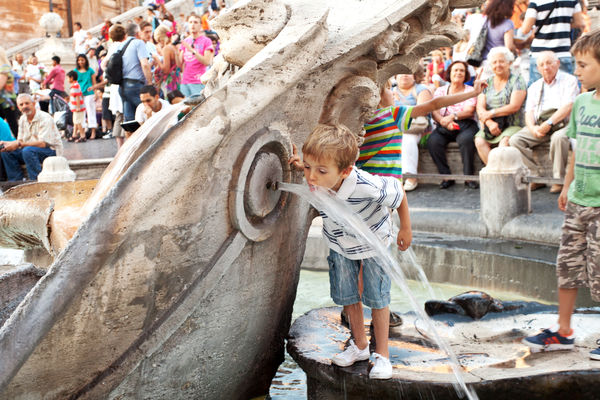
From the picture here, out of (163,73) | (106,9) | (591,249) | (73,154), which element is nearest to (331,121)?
(591,249)

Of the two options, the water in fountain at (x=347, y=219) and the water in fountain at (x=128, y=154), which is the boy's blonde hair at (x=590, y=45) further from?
the water in fountain at (x=128, y=154)

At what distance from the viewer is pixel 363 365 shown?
2.45 meters

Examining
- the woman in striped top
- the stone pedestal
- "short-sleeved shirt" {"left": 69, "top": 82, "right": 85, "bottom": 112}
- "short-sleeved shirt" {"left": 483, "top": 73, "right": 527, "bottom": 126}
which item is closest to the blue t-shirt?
"short-sleeved shirt" {"left": 69, "top": 82, "right": 85, "bottom": 112}

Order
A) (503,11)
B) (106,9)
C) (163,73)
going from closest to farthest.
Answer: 1. (503,11)
2. (163,73)
3. (106,9)

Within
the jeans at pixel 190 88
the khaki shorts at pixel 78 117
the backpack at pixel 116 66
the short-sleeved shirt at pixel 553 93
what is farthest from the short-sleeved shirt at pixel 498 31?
the khaki shorts at pixel 78 117

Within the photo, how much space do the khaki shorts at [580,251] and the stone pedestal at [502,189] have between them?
7.57ft

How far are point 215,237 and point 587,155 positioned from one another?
147cm

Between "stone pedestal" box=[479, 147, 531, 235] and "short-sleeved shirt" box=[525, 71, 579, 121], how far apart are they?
1522mm

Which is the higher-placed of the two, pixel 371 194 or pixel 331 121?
pixel 331 121

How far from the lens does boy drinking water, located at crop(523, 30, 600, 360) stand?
2598 millimetres

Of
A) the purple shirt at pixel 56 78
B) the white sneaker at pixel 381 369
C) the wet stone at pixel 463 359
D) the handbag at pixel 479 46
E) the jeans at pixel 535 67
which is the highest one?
the purple shirt at pixel 56 78

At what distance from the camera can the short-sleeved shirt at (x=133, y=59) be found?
334 inches

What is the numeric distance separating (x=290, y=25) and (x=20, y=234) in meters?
1.96

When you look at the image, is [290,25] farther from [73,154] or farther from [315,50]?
[73,154]
